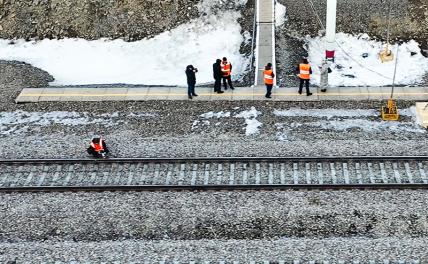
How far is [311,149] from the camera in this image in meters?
17.4

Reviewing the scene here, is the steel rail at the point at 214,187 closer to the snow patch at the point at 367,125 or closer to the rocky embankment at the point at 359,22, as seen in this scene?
the snow patch at the point at 367,125

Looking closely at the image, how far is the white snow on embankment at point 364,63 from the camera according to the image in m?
20.7

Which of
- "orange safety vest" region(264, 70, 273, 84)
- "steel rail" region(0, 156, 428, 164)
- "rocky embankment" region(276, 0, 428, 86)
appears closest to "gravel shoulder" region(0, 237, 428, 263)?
"steel rail" region(0, 156, 428, 164)

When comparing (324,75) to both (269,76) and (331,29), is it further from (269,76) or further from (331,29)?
(331,29)

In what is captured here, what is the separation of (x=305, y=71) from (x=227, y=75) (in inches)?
93.0

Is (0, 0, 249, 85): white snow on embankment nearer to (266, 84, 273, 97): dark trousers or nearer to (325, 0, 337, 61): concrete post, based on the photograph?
(266, 84, 273, 97): dark trousers

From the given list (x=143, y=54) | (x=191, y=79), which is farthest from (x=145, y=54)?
(x=191, y=79)

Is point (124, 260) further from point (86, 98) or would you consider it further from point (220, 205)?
point (86, 98)

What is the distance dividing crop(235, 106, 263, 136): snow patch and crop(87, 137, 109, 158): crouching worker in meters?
3.94

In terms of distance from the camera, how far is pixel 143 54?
22891 millimetres

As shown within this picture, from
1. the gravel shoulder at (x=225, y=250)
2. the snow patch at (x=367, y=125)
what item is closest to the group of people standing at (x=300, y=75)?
the snow patch at (x=367, y=125)

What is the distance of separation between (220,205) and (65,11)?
1175 cm

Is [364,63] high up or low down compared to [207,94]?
up

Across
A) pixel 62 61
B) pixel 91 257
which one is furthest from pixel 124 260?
pixel 62 61
